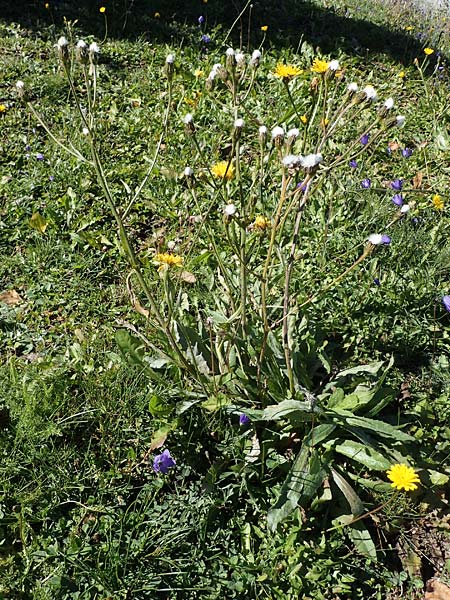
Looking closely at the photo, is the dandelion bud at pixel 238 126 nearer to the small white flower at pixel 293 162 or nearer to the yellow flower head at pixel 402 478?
the small white flower at pixel 293 162

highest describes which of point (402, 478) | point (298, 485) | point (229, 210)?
point (229, 210)

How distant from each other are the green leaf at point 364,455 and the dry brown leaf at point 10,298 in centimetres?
160

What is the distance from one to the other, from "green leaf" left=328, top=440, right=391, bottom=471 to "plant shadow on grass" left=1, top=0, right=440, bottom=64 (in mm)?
3764

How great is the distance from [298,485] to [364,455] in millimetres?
251

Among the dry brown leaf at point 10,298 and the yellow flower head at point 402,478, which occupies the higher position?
the yellow flower head at point 402,478

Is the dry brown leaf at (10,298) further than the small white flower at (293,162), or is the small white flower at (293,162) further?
the dry brown leaf at (10,298)

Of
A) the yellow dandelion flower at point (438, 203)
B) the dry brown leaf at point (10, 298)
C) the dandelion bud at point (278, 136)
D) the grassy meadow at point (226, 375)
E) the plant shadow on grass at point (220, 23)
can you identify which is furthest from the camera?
the plant shadow on grass at point (220, 23)

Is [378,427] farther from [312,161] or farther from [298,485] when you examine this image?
[312,161]

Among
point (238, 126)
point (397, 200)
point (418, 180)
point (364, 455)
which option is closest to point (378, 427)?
point (364, 455)

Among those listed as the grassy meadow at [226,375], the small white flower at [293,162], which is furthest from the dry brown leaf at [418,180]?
the small white flower at [293,162]

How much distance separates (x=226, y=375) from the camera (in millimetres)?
2158

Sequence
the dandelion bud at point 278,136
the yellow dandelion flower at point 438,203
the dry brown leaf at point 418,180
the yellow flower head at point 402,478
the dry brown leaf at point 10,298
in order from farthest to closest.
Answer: the dry brown leaf at point 418,180, the yellow dandelion flower at point 438,203, the dry brown leaf at point 10,298, the yellow flower head at point 402,478, the dandelion bud at point 278,136

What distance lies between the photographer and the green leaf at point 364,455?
2.01m

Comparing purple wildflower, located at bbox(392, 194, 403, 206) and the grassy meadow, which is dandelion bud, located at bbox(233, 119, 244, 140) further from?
purple wildflower, located at bbox(392, 194, 403, 206)
